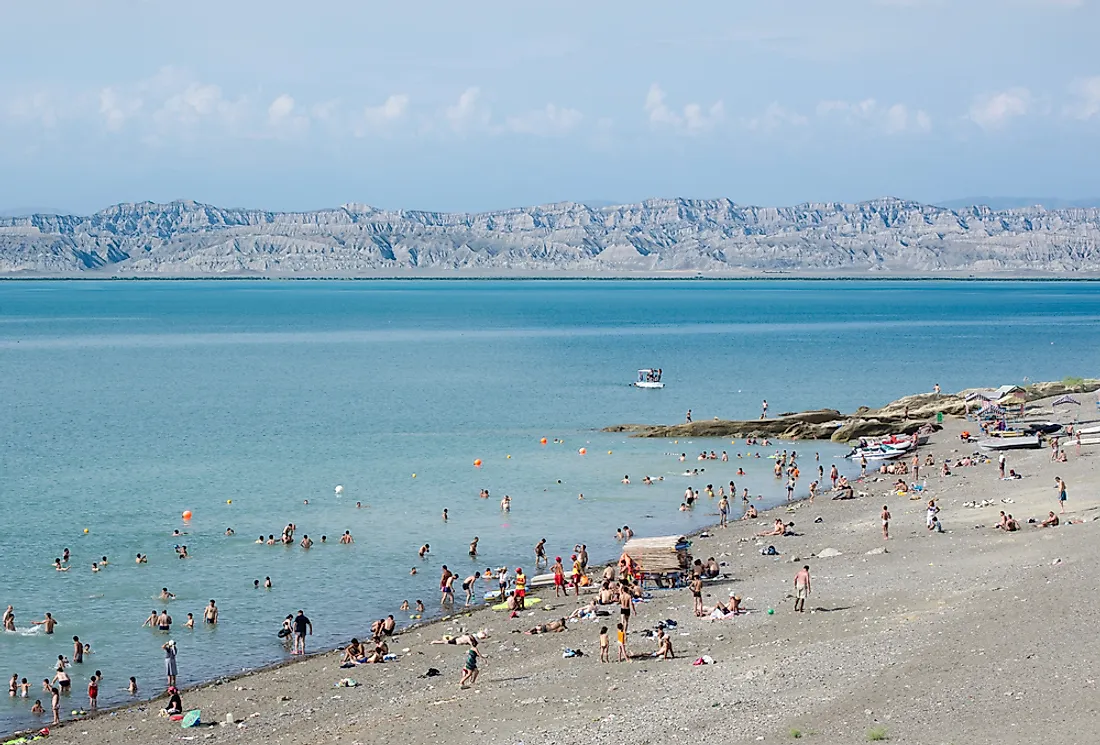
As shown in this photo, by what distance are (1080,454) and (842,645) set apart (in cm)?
2680

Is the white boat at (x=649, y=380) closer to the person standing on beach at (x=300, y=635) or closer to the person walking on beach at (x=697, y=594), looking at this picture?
the person walking on beach at (x=697, y=594)

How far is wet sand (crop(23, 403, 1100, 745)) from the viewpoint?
19.5 m

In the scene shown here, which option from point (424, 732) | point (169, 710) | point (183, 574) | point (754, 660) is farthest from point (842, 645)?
point (183, 574)

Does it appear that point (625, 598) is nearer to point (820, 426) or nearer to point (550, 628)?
point (550, 628)

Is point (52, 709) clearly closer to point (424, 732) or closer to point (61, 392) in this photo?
point (424, 732)

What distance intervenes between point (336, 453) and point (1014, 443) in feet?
93.5

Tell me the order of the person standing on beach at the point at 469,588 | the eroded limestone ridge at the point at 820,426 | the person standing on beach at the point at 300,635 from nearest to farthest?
the person standing on beach at the point at 300,635
the person standing on beach at the point at 469,588
the eroded limestone ridge at the point at 820,426

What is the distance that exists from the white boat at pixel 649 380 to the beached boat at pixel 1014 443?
3397cm

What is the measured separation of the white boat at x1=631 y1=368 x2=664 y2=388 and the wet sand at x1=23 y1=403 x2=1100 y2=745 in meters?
50.6

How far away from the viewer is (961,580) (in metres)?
28.1

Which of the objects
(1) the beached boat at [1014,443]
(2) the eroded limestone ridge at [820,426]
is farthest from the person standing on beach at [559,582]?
(2) the eroded limestone ridge at [820,426]

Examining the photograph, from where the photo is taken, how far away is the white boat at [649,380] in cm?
8456

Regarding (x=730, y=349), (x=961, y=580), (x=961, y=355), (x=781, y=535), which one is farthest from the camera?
(x=730, y=349)

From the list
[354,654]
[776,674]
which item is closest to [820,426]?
[354,654]
